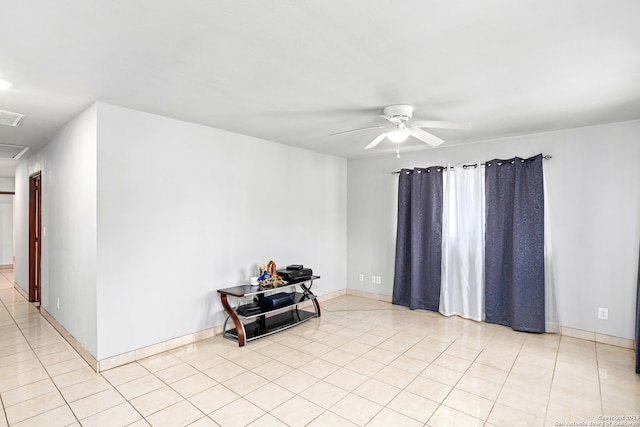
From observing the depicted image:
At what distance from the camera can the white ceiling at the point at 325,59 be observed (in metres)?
1.63

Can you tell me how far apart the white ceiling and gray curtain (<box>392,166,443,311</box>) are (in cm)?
154

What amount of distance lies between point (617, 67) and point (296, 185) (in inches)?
144

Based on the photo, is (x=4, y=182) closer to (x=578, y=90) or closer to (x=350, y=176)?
(x=350, y=176)

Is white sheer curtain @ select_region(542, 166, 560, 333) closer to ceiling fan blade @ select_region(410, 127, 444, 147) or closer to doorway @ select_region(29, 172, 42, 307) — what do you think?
ceiling fan blade @ select_region(410, 127, 444, 147)

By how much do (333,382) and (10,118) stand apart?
155 inches

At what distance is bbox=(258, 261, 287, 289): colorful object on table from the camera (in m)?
4.02

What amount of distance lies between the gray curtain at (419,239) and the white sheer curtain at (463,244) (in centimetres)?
11

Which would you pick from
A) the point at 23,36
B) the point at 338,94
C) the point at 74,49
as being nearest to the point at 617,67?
the point at 338,94

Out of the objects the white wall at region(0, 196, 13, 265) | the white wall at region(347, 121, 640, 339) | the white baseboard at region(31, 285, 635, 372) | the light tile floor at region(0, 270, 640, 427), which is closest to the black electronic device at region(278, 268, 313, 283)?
the light tile floor at region(0, 270, 640, 427)

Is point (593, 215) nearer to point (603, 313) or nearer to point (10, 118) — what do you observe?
point (603, 313)

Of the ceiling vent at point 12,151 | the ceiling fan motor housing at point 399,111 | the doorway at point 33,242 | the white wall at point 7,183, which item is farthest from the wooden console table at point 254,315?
the white wall at point 7,183

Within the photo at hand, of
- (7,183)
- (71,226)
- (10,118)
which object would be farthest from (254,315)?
(7,183)

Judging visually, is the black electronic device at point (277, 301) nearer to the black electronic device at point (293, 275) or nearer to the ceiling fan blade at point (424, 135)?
the black electronic device at point (293, 275)

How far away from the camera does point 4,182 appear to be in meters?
7.38
